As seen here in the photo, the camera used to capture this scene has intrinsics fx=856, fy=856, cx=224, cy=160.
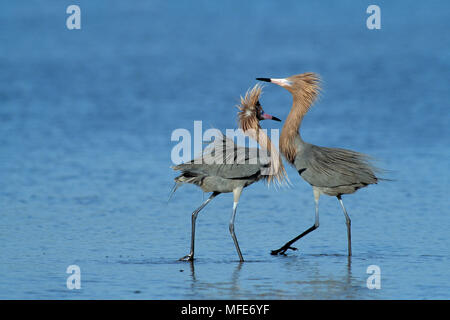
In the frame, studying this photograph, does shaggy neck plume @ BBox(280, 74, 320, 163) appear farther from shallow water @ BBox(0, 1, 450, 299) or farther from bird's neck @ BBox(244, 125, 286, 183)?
shallow water @ BBox(0, 1, 450, 299)

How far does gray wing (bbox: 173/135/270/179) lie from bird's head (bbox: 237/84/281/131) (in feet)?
1.27

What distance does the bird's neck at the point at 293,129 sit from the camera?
1031 centimetres

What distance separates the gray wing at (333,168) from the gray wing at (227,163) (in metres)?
0.48

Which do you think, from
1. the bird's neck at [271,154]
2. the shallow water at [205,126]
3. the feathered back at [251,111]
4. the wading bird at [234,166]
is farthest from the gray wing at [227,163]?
the shallow water at [205,126]

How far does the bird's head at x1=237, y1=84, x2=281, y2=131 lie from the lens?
10.2 metres

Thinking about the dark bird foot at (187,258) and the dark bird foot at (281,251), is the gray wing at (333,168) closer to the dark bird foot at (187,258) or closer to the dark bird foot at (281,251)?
the dark bird foot at (281,251)

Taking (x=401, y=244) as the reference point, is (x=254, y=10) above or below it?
above

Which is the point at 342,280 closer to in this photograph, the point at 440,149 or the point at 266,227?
the point at 266,227

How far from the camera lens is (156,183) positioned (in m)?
13.5

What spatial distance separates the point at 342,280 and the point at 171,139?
369 inches

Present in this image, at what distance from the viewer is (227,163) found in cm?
971

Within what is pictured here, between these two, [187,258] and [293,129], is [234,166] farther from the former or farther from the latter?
[187,258]

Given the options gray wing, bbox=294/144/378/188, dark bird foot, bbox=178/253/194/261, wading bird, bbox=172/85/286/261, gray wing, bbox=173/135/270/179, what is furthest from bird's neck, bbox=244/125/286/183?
dark bird foot, bbox=178/253/194/261
